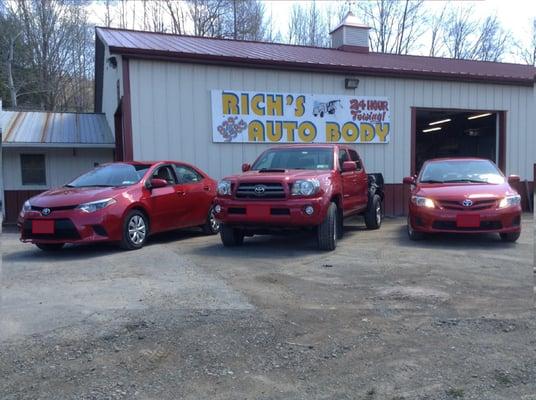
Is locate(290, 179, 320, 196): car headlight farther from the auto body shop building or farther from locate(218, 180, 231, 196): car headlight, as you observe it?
the auto body shop building

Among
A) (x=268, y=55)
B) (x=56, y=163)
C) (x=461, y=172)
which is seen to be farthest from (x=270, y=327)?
(x=56, y=163)

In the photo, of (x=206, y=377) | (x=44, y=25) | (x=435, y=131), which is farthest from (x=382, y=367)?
(x=44, y=25)

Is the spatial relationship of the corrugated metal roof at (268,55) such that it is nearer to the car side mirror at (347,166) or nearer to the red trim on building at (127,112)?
the red trim on building at (127,112)

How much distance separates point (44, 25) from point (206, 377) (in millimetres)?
31222

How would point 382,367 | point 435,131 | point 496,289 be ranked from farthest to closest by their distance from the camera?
point 435,131
point 496,289
point 382,367

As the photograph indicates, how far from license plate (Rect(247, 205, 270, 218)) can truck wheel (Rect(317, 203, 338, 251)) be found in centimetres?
84

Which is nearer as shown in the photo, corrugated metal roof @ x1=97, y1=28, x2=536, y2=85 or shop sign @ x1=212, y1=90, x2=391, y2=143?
corrugated metal roof @ x1=97, y1=28, x2=536, y2=85

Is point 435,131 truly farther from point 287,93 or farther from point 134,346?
point 134,346

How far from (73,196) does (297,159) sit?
368 centimetres

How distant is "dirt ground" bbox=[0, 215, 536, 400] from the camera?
319 cm

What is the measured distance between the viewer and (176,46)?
12133mm

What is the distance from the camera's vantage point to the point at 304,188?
729 centimetres

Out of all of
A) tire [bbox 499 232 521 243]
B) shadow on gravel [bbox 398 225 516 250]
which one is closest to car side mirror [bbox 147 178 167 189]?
shadow on gravel [bbox 398 225 516 250]

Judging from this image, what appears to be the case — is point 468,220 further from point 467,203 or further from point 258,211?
point 258,211
